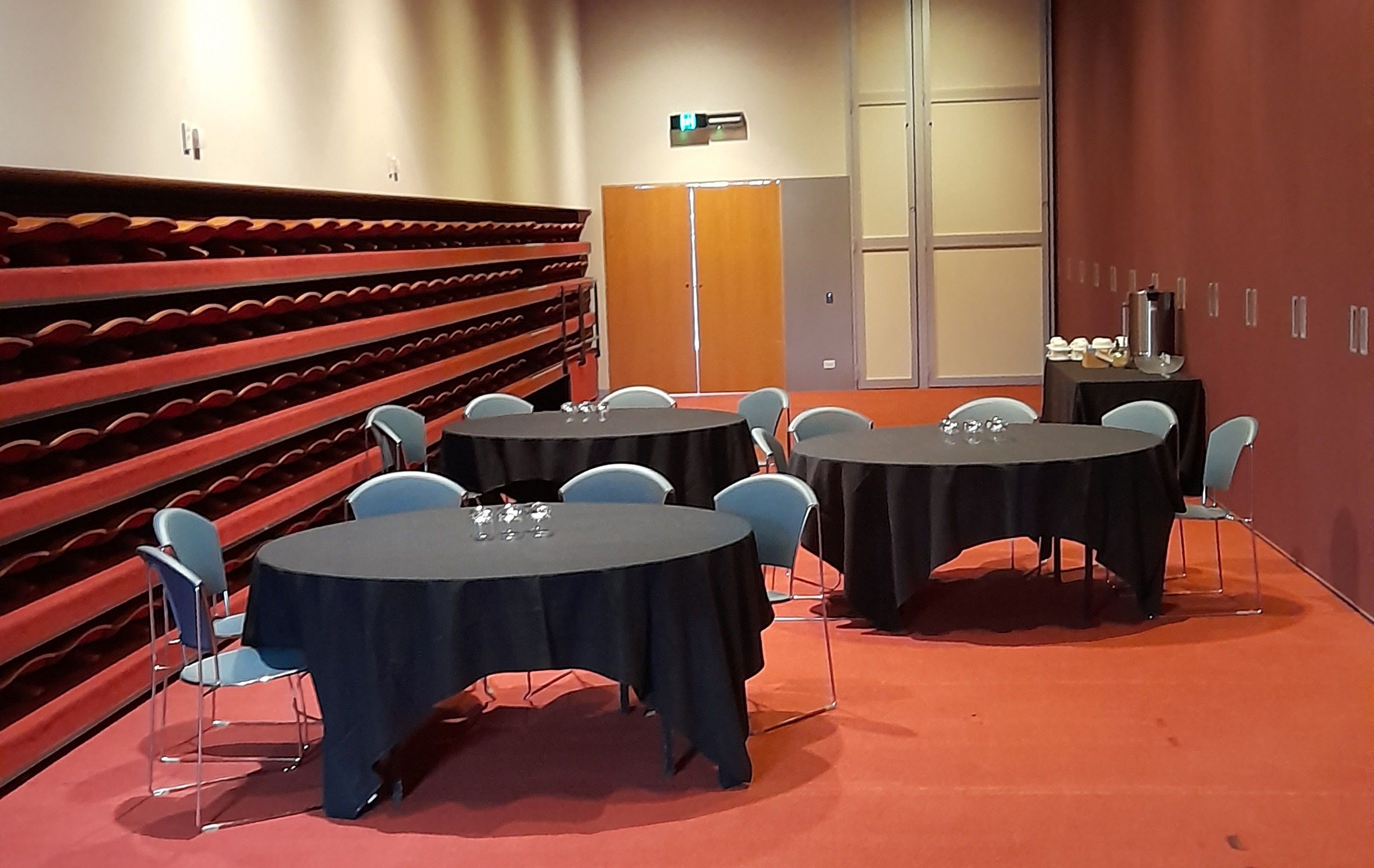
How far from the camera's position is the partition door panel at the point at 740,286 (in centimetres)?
1549

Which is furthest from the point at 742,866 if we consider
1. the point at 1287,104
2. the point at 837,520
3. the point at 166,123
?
the point at 1287,104

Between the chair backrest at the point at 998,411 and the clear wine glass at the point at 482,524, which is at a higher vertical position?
the clear wine glass at the point at 482,524

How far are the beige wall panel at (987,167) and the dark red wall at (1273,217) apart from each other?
353 centimetres

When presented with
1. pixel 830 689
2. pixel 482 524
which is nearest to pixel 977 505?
pixel 830 689

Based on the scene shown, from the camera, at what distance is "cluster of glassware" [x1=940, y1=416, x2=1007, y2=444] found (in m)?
6.72

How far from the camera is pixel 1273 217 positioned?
24.6 feet

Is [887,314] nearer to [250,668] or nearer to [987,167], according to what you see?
[987,167]

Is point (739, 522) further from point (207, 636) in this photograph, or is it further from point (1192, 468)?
point (1192, 468)

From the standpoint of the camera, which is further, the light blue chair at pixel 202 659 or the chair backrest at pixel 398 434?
the chair backrest at pixel 398 434

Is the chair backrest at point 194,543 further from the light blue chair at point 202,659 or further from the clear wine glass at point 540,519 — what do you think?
the clear wine glass at point 540,519

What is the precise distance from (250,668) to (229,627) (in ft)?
2.52

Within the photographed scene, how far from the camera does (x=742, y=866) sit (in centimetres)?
398

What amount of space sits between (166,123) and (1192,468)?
19.9ft

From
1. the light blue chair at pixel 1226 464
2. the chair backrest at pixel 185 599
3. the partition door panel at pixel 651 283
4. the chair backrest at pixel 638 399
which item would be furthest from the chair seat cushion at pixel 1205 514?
the partition door panel at pixel 651 283
